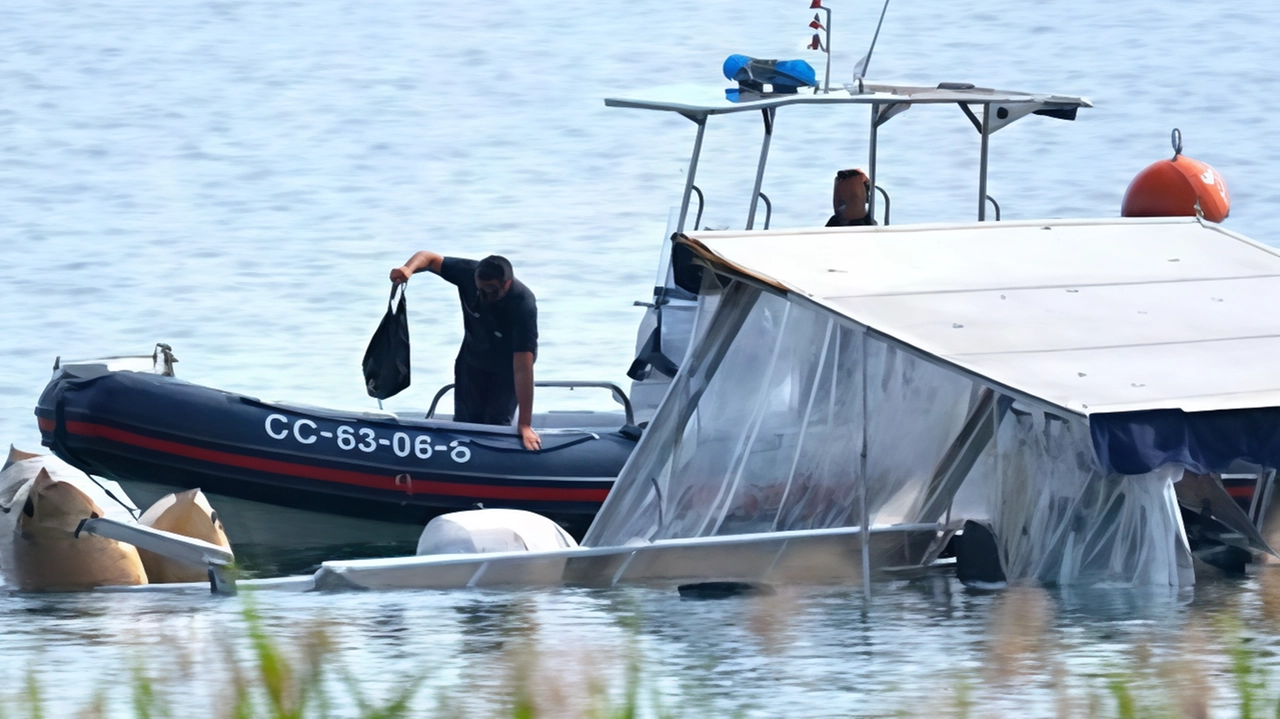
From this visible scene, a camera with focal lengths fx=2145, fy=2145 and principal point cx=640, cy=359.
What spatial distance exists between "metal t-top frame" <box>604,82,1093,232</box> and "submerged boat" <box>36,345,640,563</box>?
5.69 feet

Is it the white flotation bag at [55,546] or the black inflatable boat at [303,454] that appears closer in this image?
the white flotation bag at [55,546]

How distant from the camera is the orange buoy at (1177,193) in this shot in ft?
40.5

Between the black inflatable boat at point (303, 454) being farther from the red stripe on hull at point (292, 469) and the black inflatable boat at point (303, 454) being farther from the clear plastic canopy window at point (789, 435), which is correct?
the clear plastic canopy window at point (789, 435)

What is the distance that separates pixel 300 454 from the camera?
399 inches

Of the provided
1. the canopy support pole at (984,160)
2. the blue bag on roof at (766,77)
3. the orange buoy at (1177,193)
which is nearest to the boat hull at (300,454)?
the blue bag on roof at (766,77)

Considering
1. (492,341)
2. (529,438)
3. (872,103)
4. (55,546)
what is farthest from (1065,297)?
(55,546)

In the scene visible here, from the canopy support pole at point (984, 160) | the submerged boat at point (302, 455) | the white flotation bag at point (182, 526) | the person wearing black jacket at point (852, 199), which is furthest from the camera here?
the canopy support pole at point (984, 160)

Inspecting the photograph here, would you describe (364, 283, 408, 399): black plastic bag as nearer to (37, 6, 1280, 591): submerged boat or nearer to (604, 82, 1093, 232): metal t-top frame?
(37, 6, 1280, 591): submerged boat

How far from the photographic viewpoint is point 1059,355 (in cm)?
863

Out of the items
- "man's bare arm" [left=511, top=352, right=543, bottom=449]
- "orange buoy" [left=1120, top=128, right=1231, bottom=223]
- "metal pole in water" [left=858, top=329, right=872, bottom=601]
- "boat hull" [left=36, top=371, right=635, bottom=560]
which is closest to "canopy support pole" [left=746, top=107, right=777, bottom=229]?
"man's bare arm" [left=511, top=352, right=543, bottom=449]

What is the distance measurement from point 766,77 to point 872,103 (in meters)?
0.60

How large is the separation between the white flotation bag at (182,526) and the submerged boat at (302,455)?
0.53 metres

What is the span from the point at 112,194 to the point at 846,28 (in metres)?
13.7

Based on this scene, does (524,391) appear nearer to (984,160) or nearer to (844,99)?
(844,99)
